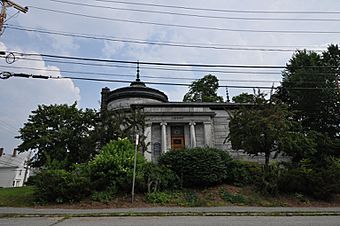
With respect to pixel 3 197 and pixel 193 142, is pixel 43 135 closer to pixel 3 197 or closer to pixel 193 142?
pixel 3 197

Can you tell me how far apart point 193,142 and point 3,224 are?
59.9 feet

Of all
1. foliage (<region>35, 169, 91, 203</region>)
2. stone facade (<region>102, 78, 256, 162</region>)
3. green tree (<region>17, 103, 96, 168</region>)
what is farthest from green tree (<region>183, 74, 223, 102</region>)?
foliage (<region>35, 169, 91, 203</region>)

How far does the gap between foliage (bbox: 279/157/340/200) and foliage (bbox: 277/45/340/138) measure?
587 inches

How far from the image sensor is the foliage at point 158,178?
46.2 ft

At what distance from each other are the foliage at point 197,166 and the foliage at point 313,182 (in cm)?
342

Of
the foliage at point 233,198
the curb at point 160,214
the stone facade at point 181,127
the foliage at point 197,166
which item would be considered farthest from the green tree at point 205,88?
the curb at point 160,214

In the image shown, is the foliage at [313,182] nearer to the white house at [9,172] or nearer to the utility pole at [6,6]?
the utility pole at [6,6]

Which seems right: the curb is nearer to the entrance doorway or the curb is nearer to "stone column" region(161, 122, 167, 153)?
"stone column" region(161, 122, 167, 153)

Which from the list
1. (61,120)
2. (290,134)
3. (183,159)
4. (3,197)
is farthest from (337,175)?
(61,120)

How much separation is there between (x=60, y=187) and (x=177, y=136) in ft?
48.7

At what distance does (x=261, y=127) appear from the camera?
15.8 meters

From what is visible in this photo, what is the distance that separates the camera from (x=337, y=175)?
14266 mm

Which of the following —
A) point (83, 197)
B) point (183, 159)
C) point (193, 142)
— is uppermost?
point (193, 142)

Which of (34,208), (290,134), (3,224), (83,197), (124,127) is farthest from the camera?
(124,127)
